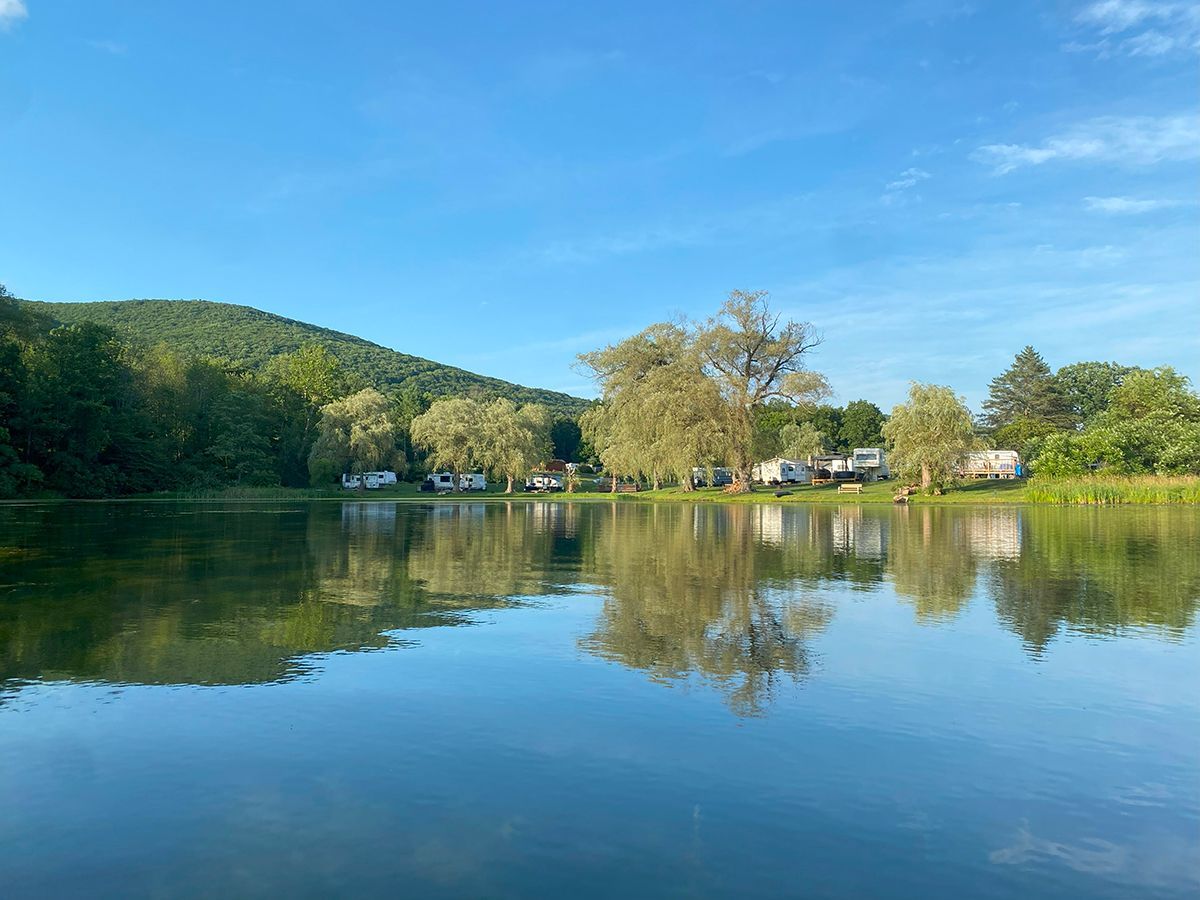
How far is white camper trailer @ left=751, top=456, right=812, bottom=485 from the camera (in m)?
98.8

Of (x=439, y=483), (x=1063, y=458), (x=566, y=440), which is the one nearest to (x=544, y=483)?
(x=439, y=483)

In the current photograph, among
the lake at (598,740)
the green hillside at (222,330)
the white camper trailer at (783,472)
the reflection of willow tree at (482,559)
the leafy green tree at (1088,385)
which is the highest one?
the green hillside at (222,330)

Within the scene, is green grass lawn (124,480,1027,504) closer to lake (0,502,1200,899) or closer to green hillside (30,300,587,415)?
lake (0,502,1200,899)

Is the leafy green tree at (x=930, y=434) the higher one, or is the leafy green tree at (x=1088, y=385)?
the leafy green tree at (x=1088, y=385)

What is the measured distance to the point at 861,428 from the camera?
152m

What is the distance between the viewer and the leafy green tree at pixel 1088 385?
140 meters

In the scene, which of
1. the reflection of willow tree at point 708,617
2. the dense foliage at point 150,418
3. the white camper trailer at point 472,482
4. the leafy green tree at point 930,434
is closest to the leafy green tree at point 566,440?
the dense foliage at point 150,418

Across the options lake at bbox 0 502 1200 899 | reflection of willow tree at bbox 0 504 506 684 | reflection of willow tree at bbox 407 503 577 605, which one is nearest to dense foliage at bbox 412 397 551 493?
reflection of willow tree at bbox 407 503 577 605

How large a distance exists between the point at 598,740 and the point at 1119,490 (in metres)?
59.4

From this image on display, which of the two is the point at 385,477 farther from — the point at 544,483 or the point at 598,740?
the point at 598,740

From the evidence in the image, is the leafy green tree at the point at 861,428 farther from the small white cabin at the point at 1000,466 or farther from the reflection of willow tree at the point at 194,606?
the reflection of willow tree at the point at 194,606

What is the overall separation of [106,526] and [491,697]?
32.2 meters

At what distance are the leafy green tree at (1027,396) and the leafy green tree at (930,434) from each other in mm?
78159

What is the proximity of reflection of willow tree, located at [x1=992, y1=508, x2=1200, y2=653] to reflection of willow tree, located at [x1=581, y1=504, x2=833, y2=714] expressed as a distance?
11.5ft
